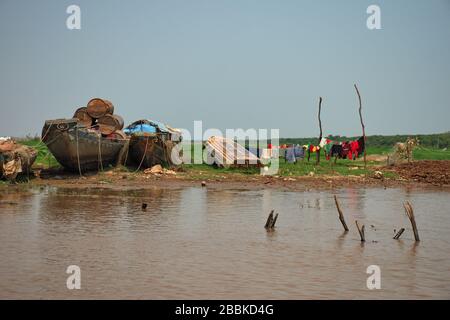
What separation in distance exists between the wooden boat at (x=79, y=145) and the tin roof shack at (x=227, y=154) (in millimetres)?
3894

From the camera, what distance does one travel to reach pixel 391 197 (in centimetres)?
1819

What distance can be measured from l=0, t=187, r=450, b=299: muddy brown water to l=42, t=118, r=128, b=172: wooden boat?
8.65 feet

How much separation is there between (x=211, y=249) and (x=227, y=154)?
45.7 feet

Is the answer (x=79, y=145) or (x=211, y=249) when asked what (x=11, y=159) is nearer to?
(x=79, y=145)

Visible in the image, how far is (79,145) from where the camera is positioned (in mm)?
19203

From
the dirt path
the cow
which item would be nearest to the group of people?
the cow

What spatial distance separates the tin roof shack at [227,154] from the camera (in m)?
23.7

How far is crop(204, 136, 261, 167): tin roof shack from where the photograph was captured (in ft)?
77.8

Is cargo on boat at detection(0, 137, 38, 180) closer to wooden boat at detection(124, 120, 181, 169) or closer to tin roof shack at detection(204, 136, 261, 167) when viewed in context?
wooden boat at detection(124, 120, 181, 169)

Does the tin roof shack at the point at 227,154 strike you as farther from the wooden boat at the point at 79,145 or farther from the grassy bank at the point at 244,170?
the wooden boat at the point at 79,145
